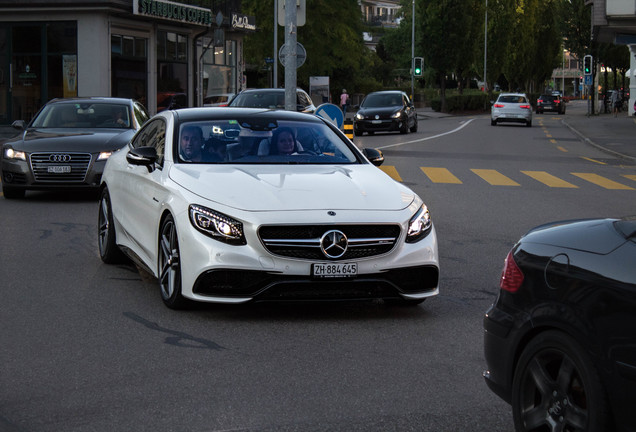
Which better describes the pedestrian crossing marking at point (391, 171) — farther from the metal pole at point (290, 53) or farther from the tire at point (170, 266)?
the tire at point (170, 266)

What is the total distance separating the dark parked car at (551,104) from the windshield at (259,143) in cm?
7478

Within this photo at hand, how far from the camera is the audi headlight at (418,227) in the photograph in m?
7.32

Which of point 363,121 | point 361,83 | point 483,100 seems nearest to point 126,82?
point 363,121

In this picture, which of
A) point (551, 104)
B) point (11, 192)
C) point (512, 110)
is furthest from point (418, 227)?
point (551, 104)

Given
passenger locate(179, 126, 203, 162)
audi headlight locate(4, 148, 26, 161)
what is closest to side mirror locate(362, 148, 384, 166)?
passenger locate(179, 126, 203, 162)

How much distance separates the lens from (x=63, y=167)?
14773 mm

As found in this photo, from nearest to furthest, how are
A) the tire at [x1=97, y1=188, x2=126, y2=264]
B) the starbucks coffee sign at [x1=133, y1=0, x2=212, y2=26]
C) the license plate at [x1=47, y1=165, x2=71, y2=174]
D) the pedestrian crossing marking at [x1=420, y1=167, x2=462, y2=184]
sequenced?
the tire at [x1=97, y1=188, x2=126, y2=264] < the license plate at [x1=47, y1=165, x2=71, y2=174] < the pedestrian crossing marking at [x1=420, y1=167, x2=462, y2=184] < the starbucks coffee sign at [x1=133, y1=0, x2=212, y2=26]

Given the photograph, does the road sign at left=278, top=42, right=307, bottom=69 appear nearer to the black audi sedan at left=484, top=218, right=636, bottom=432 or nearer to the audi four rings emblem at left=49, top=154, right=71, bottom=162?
the audi four rings emblem at left=49, top=154, right=71, bottom=162

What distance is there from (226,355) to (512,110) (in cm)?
4437

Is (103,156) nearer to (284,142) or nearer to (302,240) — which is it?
(284,142)

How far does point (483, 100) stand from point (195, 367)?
87034 millimetres

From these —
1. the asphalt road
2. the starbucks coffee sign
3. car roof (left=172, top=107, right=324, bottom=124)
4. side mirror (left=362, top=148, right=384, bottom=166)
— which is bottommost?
the asphalt road

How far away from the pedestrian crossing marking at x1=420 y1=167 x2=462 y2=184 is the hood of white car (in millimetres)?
11344

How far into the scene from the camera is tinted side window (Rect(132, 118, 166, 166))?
8599mm
